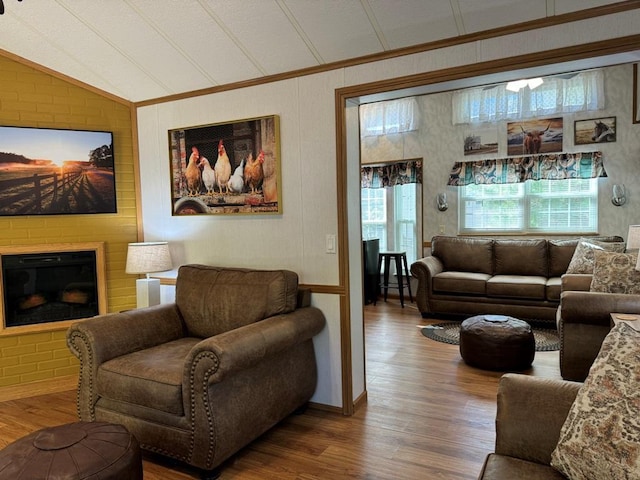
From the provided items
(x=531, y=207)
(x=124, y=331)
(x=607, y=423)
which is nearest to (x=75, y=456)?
(x=124, y=331)

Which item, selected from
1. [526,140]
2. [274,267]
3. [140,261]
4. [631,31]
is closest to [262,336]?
[274,267]

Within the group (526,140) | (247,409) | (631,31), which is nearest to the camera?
(631,31)

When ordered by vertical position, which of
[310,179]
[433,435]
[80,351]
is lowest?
[433,435]

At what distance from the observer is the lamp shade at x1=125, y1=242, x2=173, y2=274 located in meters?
3.43

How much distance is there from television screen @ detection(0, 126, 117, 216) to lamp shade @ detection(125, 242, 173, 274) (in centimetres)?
57

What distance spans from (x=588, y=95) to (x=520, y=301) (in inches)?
104

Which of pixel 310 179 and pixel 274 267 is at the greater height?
pixel 310 179

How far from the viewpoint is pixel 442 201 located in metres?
6.39

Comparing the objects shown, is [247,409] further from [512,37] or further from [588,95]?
[588,95]

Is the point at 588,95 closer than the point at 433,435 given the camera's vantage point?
No

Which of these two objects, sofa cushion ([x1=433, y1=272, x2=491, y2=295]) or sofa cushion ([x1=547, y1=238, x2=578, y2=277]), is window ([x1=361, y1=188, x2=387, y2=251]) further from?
sofa cushion ([x1=547, y1=238, x2=578, y2=277])

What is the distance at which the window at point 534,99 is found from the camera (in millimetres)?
5488

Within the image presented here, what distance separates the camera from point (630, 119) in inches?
211

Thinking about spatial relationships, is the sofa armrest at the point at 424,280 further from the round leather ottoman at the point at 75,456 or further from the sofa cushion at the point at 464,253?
the round leather ottoman at the point at 75,456
